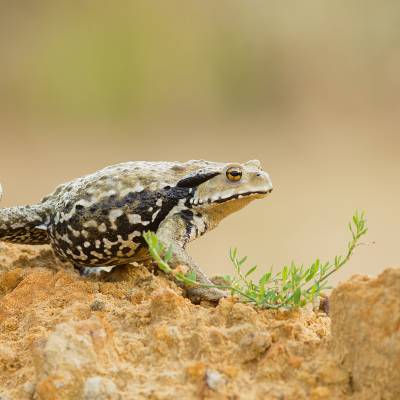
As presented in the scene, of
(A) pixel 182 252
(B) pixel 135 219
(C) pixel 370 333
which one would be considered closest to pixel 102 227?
(B) pixel 135 219

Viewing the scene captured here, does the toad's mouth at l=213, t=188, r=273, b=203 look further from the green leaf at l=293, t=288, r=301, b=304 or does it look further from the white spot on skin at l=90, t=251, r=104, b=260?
the green leaf at l=293, t=288, r=301, b=304

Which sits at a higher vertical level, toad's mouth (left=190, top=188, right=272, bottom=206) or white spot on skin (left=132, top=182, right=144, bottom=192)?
white spot on skin (left=132, top=182, right=144, bottom=192)

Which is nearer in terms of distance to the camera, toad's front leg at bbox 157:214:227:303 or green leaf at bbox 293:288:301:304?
green leaf at bbox 293:288:301:304

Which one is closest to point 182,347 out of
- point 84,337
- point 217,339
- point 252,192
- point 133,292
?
point 217,339

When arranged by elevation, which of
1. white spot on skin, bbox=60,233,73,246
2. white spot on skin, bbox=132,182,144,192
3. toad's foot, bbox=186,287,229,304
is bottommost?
toad's foot, bbox=186,287,229,304

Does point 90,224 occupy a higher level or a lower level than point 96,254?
higher

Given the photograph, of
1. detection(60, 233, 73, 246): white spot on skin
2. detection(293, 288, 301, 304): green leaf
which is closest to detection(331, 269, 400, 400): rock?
detection(293, 288, 301, 304): green leaf

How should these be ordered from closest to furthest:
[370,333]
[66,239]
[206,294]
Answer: [370,333] → [206,294] → [66,239]

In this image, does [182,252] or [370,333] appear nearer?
[370,333]

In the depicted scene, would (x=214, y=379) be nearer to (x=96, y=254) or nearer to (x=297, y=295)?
(x=297, y=295)
